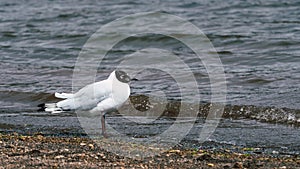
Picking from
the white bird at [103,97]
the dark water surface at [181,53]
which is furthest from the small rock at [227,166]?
the white bird at [103,97]

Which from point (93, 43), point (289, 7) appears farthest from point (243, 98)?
point (289, 7)

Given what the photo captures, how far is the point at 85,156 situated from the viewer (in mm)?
6617

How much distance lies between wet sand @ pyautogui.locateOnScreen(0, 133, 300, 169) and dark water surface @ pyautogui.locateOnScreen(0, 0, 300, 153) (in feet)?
3.60

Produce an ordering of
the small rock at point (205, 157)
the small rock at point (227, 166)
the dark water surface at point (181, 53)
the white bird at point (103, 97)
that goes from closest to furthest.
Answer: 1. the small rock at point (227, 166)
2. the small rock at point (205, 157)
3. the white bird at point (103, 97)
4. the dark water surface at point (181, 53)

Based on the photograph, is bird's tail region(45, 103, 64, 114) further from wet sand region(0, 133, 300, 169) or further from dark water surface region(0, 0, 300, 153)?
wet sand region(0, 133, 300, 169)

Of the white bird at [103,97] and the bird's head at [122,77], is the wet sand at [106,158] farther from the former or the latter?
the bird's head at [122,77]

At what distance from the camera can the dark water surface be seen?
9539 mm

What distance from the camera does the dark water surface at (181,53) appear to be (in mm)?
9539

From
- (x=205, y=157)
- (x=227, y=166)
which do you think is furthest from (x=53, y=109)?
(x=227, y=166)

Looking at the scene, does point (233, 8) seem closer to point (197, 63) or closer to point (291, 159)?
point (197, 63)

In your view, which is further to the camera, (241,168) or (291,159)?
(291,159)

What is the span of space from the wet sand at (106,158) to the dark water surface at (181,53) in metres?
1.10

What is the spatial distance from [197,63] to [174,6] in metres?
7.76

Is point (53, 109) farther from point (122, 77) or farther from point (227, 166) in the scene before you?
point (227, 166)
